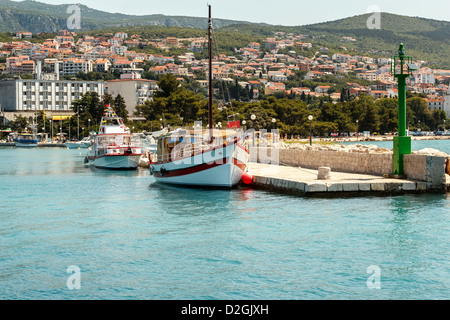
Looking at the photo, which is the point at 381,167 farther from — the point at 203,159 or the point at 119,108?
the point at 119,108

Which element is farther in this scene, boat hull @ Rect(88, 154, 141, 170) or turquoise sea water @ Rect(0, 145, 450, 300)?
boat hull @ Rect(88, 154, 141, 170)

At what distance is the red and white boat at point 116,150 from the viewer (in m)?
39.5

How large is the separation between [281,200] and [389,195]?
3.64 m

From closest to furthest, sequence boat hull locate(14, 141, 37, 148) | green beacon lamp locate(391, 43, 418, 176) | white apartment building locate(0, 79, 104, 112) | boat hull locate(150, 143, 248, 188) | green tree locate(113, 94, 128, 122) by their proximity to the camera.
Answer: green beacon lamp locate(391, 43, 418, 176), boat hull locate(150, 143, 248, 188), boat hull locate(14, 141, 37, 148), green tree locate(113, 94, 128, 122), white apartment building locate(0, 79, 104, 112)

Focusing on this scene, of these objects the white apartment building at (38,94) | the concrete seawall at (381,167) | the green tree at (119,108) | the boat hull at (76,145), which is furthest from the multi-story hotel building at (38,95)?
the concrete seawall at (381,167)

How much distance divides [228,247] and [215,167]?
1072cm

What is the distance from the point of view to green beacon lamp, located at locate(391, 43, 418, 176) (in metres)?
21.1

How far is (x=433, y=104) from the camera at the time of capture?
6895 inches

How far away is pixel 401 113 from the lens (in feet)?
70.7

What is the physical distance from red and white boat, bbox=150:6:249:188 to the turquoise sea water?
6.09 ft

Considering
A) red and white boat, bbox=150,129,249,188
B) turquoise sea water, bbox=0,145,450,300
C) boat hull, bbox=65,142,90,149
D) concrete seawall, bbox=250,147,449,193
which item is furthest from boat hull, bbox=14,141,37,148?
turquoise sea water, bbox=0,145,450,300

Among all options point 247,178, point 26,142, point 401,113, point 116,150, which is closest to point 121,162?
point 116,150

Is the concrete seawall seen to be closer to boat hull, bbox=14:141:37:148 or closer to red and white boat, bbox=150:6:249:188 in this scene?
red and white boat, bbox=150:6:249:188

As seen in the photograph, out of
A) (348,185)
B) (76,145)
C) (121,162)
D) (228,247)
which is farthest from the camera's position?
(76,145)
